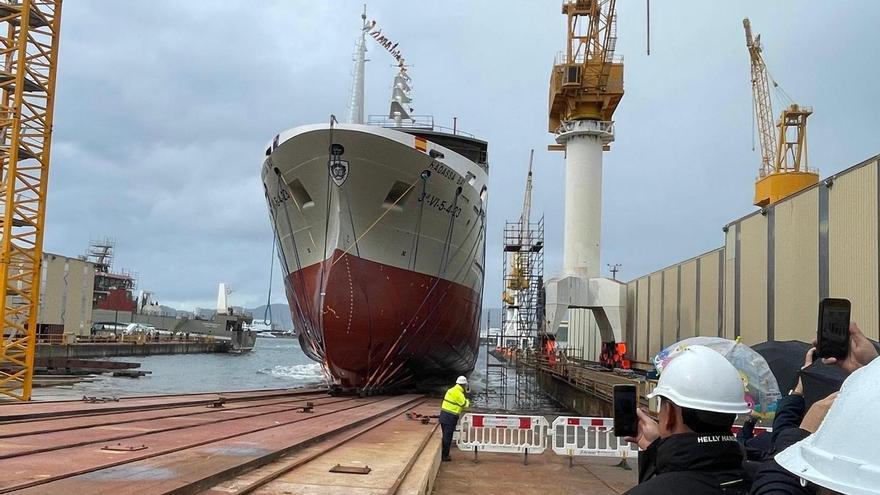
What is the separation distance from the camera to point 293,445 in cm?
789

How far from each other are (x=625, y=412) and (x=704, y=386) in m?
0.41

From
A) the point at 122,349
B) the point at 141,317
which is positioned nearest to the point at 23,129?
the point at 122,349

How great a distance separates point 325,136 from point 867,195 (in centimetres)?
1206

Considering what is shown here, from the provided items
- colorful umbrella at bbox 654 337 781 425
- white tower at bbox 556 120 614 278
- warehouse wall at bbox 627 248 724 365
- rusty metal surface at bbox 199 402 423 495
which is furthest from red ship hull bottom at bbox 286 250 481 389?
colorful umbrella at bbox 654 337 781 425

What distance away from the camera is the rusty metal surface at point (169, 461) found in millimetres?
5281

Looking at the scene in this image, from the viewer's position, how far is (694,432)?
229cm

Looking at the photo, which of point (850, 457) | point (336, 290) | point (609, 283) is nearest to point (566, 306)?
point (609, 283)

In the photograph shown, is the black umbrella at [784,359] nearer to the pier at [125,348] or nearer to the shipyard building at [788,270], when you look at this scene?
the shipyard building at [788,270]

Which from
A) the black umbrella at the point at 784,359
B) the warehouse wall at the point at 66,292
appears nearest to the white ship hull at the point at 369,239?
the black umbrella at the point at 784,359

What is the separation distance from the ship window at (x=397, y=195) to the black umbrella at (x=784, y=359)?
11.2m

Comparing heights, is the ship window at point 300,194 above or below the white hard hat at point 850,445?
above

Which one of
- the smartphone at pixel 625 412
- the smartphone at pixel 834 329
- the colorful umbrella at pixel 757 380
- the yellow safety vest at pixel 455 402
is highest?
the smartphone at pixel 834 329

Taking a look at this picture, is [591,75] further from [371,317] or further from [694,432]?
[694,432]

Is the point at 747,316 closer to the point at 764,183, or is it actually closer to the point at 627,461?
the point at 627,461
